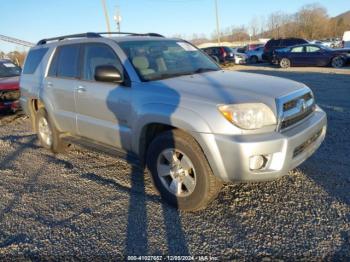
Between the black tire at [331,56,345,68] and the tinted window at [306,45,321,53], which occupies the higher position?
the tinted window at [306,45,321,53]

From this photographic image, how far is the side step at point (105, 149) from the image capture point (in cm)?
414

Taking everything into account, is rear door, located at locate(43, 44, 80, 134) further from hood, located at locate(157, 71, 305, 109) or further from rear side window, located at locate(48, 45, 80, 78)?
hood, located at locate(157, 71, 305, 109)

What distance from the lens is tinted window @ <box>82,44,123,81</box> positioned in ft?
13.9

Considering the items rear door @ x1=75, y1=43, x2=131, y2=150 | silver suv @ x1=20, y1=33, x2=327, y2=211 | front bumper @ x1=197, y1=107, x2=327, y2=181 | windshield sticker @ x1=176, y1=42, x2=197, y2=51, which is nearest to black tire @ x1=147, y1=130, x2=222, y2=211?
silver suv @ x1=20, y1=33, x2=327, y2=211

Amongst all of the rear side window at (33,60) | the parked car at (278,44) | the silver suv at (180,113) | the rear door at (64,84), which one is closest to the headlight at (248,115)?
the silver suv at (180,113)

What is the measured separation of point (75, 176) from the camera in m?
4.82

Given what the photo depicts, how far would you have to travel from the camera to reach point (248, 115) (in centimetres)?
312

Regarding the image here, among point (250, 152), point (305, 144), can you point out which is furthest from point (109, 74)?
point (305, 144)

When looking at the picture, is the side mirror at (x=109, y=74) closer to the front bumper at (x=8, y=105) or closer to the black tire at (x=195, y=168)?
the black tire at (x=195, y=168)

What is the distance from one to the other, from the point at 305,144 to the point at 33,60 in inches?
193

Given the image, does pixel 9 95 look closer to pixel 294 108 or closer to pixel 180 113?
pixel 180 113

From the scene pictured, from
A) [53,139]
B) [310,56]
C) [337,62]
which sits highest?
[53,139]

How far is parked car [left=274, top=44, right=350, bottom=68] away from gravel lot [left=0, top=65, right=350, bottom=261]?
51.8 ft

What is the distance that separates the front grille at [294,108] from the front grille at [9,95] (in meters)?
8.09
